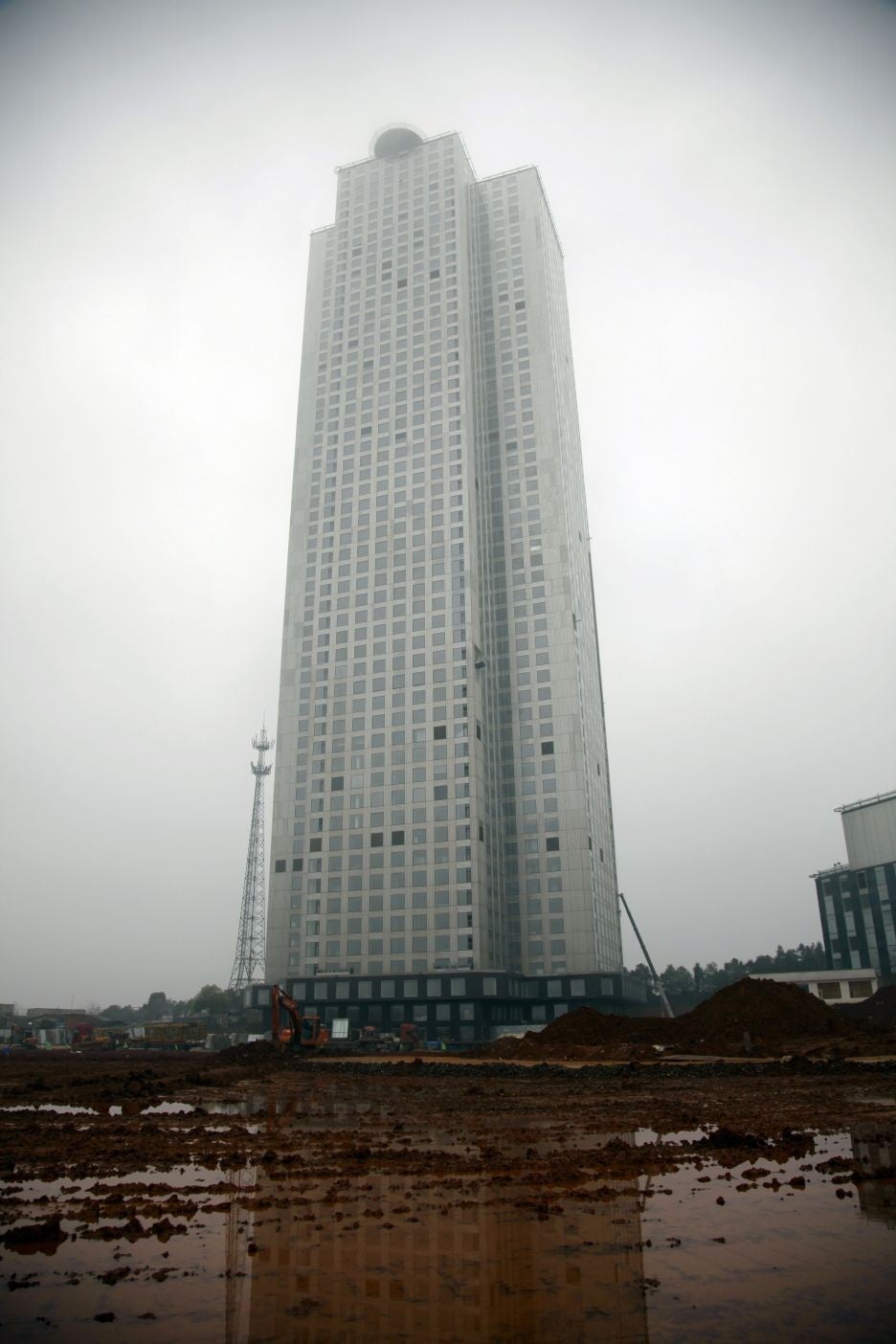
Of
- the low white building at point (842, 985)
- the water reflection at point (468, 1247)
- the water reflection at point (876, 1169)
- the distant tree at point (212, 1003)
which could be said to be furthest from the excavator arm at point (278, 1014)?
the distant tree at point (212, 1003)

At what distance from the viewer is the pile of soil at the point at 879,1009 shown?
260ft

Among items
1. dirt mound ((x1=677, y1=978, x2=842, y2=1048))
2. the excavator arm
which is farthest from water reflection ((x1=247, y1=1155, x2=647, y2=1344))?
dirt mound ((x1=677, y1=978, x2=842, y2=1048))

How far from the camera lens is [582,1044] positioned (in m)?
64.2

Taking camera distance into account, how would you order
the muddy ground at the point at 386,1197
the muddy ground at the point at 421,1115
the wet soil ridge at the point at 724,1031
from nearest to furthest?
the muddy ground at the point at 386,1197 → the muddy ground at the point at 421,1115 → the wet soil ridge at the point at 724,1031

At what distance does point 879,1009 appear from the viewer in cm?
8244

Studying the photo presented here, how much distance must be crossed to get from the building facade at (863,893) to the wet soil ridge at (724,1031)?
59.0m

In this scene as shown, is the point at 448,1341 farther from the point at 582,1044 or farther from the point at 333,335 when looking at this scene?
the point at 333,335

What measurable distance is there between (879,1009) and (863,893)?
37616 mm

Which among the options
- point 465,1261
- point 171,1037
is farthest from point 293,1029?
point 465,1261

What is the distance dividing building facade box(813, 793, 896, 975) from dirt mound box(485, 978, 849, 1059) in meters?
59.4

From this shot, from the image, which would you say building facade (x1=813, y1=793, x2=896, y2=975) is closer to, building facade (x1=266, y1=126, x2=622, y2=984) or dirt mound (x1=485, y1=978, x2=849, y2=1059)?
building facade (x1=266, y1=126, x2=622, y2=984)

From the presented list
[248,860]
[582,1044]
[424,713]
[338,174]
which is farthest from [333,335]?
[582,1044]

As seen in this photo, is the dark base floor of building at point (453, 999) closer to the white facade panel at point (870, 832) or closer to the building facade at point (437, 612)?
the building facade at point (437, 612)

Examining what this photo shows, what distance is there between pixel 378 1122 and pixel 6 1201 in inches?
484
